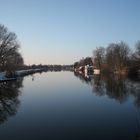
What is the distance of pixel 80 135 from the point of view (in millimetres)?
12914

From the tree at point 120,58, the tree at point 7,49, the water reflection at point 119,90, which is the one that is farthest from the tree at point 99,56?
the water reflection at point 119,90

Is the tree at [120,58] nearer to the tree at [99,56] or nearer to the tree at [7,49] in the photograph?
the tree at [99,56]

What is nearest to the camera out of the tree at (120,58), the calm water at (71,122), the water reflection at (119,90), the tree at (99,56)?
the calm water at (71,122)

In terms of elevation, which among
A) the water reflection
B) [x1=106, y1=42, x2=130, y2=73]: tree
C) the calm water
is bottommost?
the calm water

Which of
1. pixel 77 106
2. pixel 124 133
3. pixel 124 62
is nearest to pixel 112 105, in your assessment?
pixel 77 106

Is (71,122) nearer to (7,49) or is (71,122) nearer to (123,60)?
(7,49)

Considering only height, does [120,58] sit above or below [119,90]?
above

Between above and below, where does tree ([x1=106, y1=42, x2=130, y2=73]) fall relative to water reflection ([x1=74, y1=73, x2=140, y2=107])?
above

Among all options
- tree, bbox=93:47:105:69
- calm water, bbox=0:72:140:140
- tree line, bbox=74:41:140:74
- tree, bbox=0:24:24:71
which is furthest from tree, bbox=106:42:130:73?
calm water, bbox=0:72:140:140

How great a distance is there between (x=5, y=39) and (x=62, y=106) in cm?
4340

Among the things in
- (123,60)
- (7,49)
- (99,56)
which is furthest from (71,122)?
(99,56)

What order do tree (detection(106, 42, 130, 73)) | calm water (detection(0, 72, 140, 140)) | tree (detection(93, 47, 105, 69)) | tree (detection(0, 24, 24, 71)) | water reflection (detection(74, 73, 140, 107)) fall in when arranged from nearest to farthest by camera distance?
calm water (detection(0, 72, 140, 140)) < water reflection (detection(74, 73, 140, 107)) < tree (detection(0, 24, 24, 71)) < tree (detection(106, 42, 130, 73)) < tree (detection(93, 47, 105, 69))

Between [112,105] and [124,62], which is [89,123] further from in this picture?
[124,62]

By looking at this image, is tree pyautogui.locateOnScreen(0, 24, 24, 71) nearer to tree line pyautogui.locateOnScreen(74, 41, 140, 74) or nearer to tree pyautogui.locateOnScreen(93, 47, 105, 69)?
tree line pyautogui.locateOnScreen(74, 41, 140, 74)
